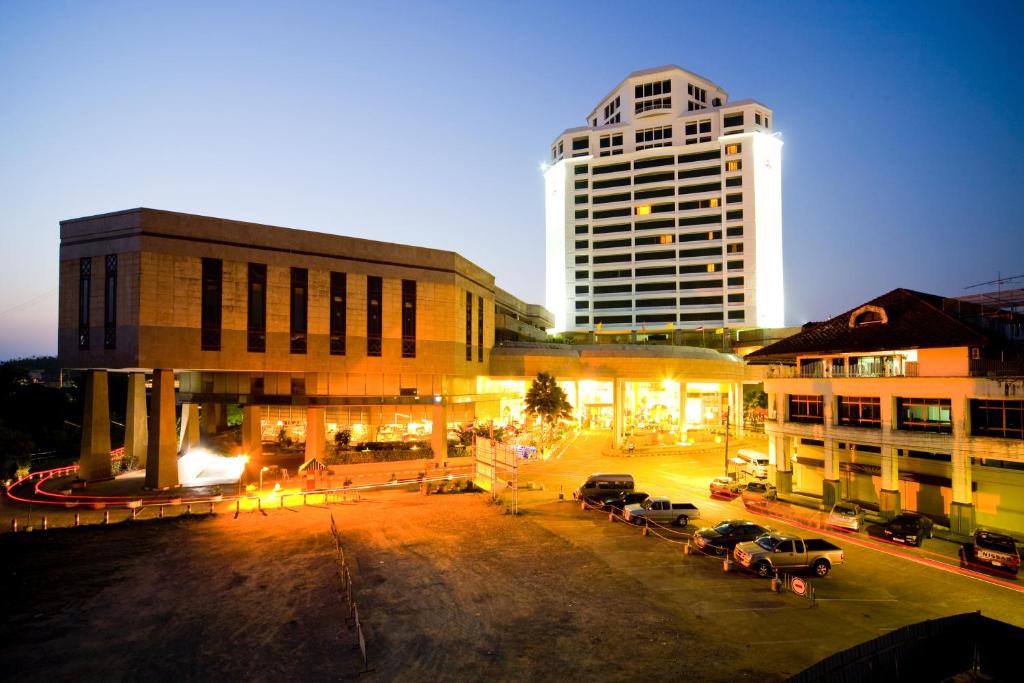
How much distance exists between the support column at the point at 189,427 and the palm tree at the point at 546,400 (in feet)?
116

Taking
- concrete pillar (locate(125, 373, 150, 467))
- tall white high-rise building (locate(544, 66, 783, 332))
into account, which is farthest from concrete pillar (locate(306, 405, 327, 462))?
tall white high-rise building (locate(544, 66, 783, 332))

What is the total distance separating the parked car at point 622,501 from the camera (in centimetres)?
3400

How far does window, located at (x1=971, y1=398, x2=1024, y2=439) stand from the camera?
95.3ft

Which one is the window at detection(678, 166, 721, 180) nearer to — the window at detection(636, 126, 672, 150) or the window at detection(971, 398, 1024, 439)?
the window at detection(636, 126, 672, 150)

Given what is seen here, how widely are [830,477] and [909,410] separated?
21.7 ft

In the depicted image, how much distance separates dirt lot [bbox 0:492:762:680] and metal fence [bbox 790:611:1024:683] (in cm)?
321

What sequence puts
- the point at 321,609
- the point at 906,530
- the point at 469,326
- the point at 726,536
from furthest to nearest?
1. the point at 469,326
2. the point at 906,530
3. the point at 726,536
4. the point at 321,609

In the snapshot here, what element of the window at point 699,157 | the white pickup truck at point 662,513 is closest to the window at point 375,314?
the white pickup truck at point 662,513

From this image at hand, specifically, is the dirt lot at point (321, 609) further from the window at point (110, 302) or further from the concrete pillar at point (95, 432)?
the window at point (110, 302)

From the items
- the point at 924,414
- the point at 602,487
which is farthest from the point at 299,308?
the point at 924,414

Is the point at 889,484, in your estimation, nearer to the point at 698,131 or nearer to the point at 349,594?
the point at 349,594

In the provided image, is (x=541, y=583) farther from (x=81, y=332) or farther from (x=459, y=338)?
(x=81, y=332)

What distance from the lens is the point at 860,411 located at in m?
36.3

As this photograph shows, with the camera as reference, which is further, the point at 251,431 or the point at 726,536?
the point at 251,431
